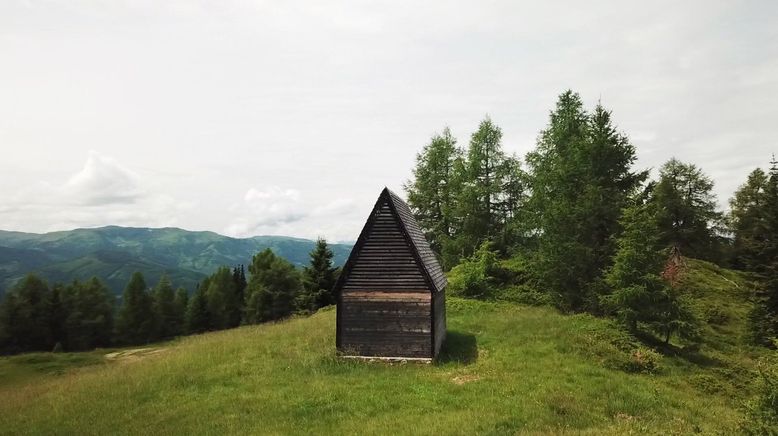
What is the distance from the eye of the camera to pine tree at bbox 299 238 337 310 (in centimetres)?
5824

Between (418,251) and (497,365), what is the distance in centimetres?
648

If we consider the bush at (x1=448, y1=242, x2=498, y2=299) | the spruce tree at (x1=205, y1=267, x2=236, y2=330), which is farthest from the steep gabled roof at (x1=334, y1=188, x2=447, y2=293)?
the spruce tree at (x1=205, y1=267, x2=236, y2=330)

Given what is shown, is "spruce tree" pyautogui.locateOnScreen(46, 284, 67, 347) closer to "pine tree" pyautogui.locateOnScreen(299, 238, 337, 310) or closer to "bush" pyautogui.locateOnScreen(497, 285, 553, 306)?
"pine tree" pyautogui.locateOnScreen(299, 238, 337, 310)

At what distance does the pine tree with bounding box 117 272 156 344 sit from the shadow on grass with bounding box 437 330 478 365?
7005cm

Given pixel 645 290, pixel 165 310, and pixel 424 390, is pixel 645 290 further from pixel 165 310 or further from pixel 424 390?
pixel 165 310

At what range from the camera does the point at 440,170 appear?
53.2m

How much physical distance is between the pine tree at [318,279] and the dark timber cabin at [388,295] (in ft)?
116

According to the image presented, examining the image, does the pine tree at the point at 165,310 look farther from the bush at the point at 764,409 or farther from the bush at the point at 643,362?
the bush at the point at 764,409

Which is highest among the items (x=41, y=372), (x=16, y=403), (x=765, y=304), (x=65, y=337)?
(x=765, y=304)

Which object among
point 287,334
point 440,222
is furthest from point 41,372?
point 440,222

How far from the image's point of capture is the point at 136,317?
76.6 meters

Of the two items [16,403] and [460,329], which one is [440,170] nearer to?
[460,329]

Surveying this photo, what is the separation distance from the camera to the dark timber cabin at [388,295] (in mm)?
21203

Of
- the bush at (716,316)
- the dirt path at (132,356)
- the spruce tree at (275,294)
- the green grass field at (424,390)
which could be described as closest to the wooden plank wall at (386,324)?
the green grass field at (424,390)
